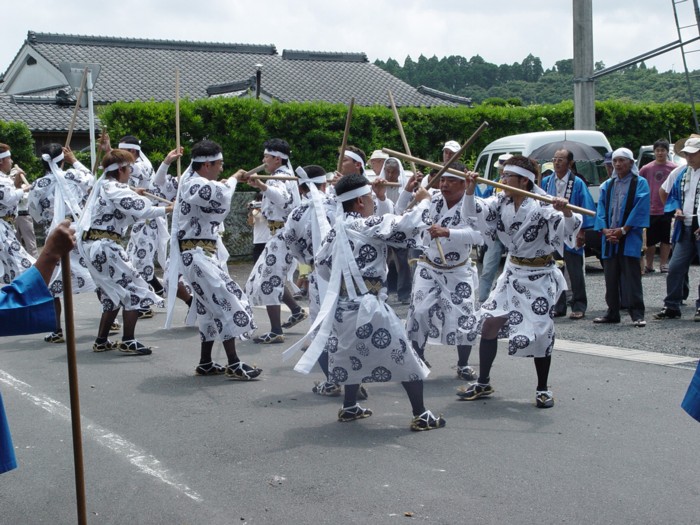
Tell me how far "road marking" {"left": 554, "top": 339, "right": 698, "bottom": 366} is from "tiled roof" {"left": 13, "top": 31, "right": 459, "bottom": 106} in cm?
2386

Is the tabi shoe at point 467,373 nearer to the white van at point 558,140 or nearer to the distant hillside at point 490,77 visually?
the white van at point 558,140

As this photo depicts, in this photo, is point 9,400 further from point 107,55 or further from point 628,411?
point 107,55

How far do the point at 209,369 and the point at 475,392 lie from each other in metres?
2.38

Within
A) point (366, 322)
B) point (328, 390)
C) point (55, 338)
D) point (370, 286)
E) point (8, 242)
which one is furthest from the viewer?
point (8, 242)

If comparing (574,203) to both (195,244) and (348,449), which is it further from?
(348,449)

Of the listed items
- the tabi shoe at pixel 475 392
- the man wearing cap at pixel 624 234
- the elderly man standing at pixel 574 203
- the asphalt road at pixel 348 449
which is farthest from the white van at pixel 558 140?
the tabi shoe at pixel 475 392

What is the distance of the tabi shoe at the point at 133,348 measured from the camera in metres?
8.72

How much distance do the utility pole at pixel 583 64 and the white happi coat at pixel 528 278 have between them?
10.8 m

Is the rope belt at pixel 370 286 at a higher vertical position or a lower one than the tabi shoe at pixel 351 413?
higher

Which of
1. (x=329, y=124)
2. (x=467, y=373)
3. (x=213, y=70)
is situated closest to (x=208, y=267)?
(x=467, y=373)

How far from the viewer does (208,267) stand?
754 cm

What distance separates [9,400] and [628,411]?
4559 mm

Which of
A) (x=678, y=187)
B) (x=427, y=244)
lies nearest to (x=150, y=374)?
(x=427, y=244)

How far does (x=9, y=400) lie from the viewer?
22.6 ft
